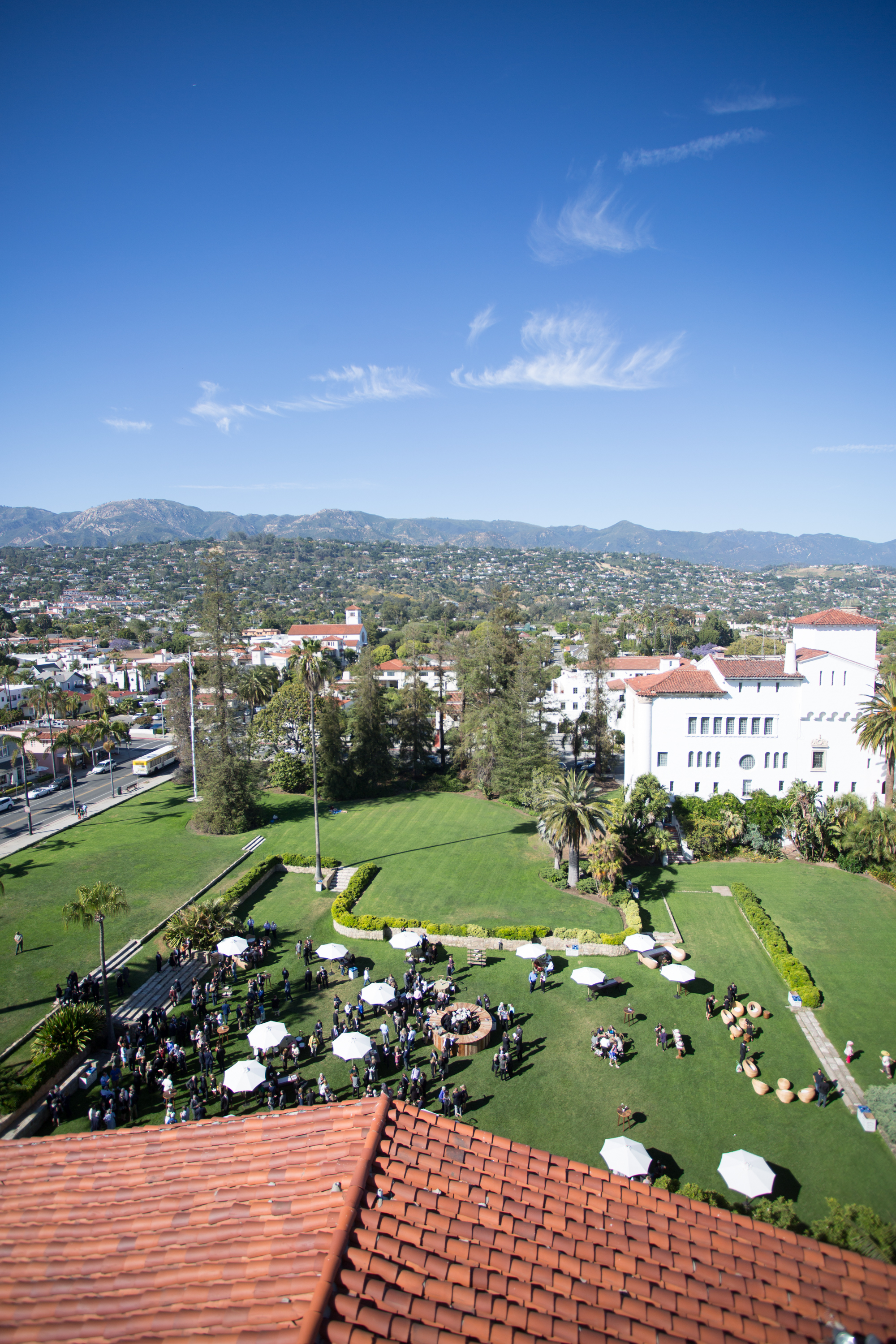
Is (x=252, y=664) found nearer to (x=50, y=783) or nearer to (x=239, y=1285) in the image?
(x=50, y=783)

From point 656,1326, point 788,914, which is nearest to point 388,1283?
point 656,1326

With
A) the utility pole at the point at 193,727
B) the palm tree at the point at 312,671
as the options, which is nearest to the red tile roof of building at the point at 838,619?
the palm tree at the point at 312,671

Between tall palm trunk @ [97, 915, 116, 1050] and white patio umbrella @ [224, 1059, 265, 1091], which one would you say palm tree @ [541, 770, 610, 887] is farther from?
tall palm trunk @ [97, 915, 116, 1050]

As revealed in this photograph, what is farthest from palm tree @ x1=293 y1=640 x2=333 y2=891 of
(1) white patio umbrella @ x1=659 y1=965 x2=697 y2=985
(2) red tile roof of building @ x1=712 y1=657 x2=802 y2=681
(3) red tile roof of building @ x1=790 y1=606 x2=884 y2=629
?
(3) red tile roof of building @ x1=790 y1=606 x2=884 y2=629

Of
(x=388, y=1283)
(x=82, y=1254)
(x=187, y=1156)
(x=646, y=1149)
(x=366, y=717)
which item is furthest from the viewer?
(x=366, y=717)

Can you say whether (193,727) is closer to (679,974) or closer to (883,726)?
(679,974)

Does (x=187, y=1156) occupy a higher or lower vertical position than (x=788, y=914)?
higher
